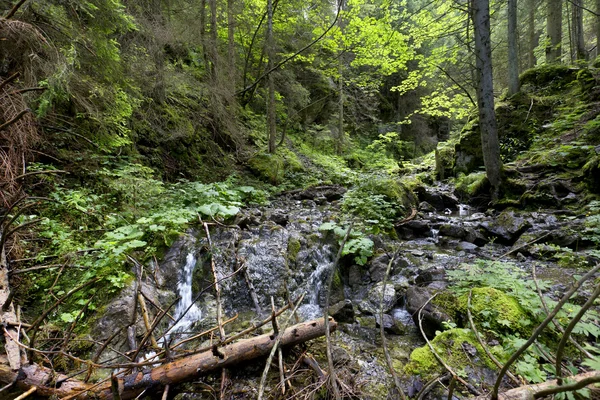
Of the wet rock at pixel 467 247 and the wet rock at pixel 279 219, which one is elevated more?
the wet rock at pixel 279 219

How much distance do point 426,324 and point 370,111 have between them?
19.8 m

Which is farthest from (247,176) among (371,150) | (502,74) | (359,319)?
(502,74)

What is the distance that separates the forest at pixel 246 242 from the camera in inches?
86.9

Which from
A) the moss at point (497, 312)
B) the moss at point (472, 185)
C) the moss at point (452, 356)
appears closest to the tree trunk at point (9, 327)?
the moss at point (452, 356)

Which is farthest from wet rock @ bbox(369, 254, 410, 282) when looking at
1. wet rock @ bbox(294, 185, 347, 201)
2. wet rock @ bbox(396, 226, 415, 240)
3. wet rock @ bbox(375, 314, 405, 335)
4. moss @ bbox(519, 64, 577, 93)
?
moss @ bbox(519, 64, 577, 93)

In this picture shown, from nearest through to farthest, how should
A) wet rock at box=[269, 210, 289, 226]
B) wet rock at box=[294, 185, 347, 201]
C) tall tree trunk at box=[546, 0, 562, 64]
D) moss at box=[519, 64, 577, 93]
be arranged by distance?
wet rock at box=[269, 210, 289, 226] → wet rock at box=[294, 185, 347, 201] → moss at box=[519, 64, 577, 93] → tall tree trunk at box=[546, 0, 562, 64]

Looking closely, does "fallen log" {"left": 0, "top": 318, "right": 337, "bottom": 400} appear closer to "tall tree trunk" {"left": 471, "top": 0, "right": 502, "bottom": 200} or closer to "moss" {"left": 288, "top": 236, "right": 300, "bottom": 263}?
"moss" {"left": 288, "top": 236, "right": 300, "bottom": 263}

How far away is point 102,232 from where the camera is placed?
13.4ft

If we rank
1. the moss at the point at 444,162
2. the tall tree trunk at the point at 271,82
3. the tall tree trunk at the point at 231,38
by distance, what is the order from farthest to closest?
the moss at the point at 444,162 < the tall tree trunk at the point at 271,82 < the tall tree trunk at the point at 231,38

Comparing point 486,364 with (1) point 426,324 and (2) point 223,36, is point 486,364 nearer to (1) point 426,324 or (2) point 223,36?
(1) point 426,324

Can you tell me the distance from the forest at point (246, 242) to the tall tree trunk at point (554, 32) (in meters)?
0.29

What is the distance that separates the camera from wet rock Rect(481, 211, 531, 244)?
5449 mm

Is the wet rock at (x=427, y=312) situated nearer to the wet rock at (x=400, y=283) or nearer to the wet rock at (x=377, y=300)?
the wet rock at (x=377, y=300)

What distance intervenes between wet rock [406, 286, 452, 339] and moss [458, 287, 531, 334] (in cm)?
23
